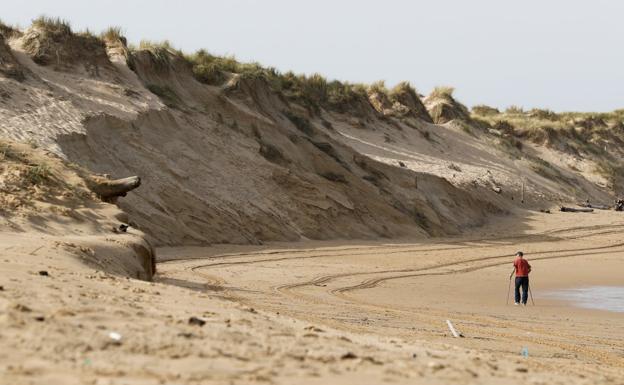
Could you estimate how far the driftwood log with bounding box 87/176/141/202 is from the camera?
51.0ft

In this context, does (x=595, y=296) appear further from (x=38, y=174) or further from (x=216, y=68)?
(x=216, y=68)

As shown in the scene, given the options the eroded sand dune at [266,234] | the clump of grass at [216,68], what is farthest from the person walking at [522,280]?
the clump of grass at [216,68]

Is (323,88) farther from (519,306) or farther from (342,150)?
(519,306)

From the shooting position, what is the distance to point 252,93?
1184 inches

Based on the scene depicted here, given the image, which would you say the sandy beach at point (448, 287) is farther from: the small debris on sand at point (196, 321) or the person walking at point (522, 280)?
the small debris on sand at point (196, 321)

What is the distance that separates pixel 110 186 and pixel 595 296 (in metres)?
8.74

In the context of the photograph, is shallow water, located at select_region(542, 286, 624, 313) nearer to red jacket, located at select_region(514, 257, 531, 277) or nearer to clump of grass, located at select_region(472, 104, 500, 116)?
red jacket, located at select_region(514, 257, 531, 277)

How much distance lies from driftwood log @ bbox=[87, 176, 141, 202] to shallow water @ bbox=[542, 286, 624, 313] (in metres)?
7.59

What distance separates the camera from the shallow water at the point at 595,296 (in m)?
15.1

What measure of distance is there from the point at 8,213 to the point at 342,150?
18.2m

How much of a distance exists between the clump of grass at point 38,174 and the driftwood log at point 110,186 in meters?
1.12

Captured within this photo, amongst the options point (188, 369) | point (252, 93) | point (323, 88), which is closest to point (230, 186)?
point (252, 93)

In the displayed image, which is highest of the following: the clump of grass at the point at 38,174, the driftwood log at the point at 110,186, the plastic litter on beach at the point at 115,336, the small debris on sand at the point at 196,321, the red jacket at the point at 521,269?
the clump of grass at the point at 38,174

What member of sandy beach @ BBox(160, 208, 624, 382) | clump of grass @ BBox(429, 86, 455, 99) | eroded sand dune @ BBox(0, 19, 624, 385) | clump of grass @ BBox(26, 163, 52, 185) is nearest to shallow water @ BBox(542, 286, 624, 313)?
sandy beach @ BBox(160, 208, 624, 382)
